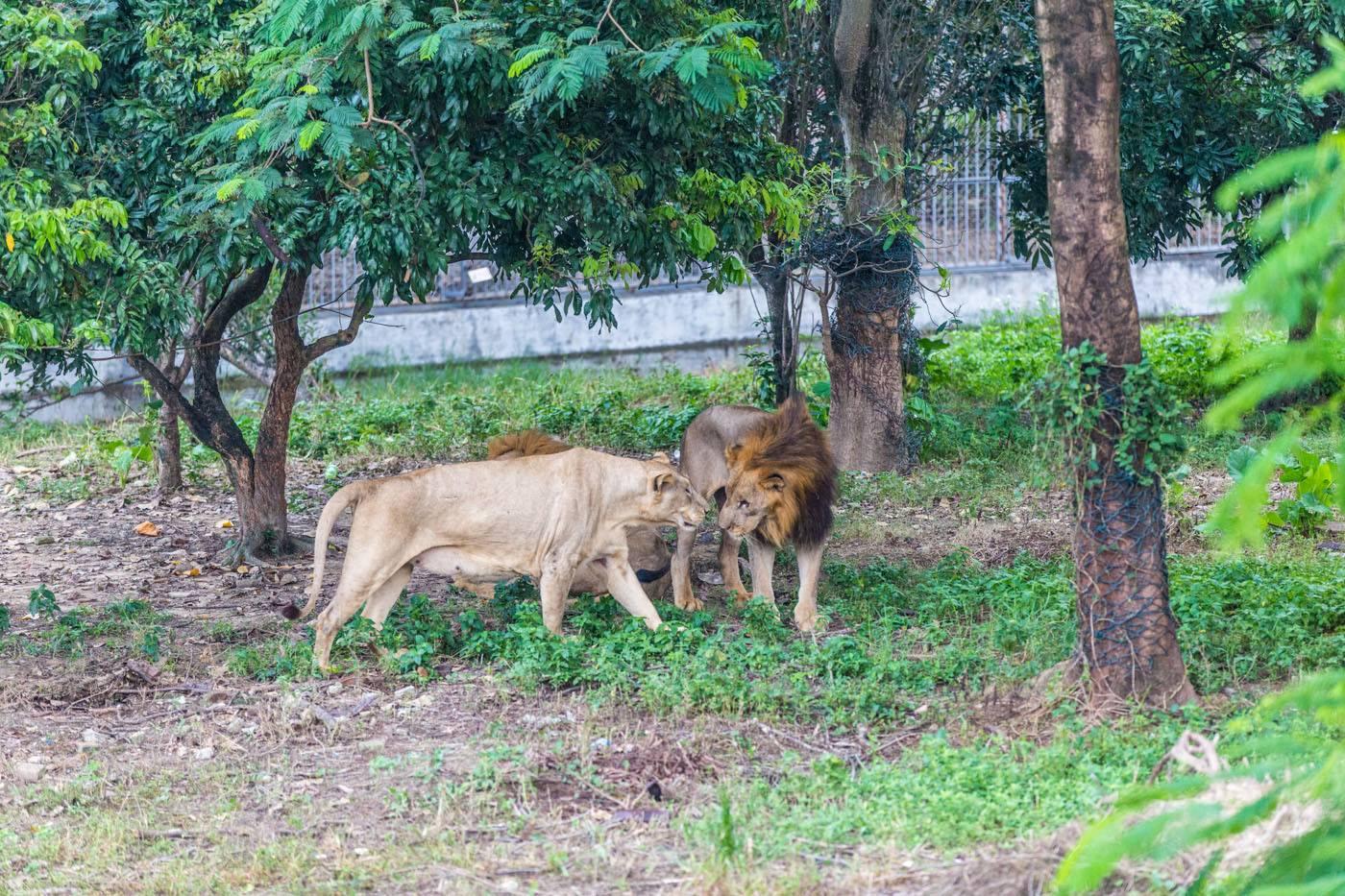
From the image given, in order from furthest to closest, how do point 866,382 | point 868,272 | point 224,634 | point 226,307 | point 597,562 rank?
point 866,382 → point 868,272 → point 226,307 → point 597,562 → point 224,634

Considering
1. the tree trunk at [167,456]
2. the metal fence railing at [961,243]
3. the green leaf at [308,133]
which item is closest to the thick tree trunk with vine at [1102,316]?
the green leaf at [308,133]

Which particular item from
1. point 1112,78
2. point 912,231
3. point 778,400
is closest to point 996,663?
point 1112,78

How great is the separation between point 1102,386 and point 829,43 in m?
6.17

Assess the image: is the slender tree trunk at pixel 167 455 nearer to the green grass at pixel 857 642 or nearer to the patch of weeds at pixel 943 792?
the green grass at pixel 857 642

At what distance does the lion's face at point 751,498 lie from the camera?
7930 mm

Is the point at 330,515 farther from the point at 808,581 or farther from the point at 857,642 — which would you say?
the point at 857,642

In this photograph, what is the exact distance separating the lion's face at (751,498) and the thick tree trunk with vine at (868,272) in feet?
10.8

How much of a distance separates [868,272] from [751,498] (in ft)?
13.5

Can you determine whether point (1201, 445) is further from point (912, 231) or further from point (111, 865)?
point (111, 865)

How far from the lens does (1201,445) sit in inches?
469

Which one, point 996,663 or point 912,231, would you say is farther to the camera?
point 912,231

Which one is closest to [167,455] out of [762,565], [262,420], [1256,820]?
[262,420]

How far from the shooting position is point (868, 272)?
454 inches

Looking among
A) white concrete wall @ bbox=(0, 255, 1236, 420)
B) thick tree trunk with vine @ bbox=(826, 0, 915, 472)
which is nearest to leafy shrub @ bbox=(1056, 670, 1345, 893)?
thick tree trunk with vine @ bbox=(826, 0, 915, 472)
